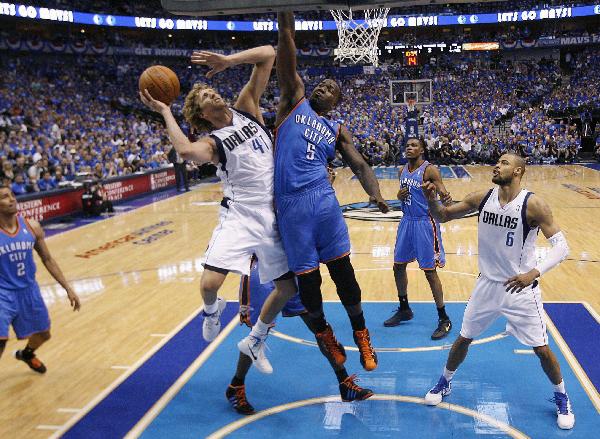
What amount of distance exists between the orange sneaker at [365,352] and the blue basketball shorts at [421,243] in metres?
2.19

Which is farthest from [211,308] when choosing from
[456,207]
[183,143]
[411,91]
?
[411,91]

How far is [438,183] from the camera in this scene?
15.9 ft

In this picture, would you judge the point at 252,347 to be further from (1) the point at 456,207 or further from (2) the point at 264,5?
(2) the point at 264,5

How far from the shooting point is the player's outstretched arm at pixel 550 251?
12.8 ft

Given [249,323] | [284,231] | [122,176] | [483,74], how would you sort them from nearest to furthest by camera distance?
[284,231]
[249,323]
[122,176]
[483,74]

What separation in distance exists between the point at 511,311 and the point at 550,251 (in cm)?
50

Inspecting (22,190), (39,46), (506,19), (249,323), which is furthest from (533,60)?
(249,323)

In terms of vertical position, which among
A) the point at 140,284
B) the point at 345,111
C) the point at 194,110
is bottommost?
the point at 140,284

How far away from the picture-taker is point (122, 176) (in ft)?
55.4

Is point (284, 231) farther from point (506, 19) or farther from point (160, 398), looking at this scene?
point (506, 19)

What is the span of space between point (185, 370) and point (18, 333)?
137 centimetres

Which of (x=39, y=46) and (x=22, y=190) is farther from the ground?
(x=39, y=46)

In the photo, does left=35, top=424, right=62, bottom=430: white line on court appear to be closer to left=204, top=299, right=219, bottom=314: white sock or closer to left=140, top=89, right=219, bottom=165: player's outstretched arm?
left=204, top=299, right=219, bottom=314: white sock

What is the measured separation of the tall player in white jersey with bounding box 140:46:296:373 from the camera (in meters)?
4.06
